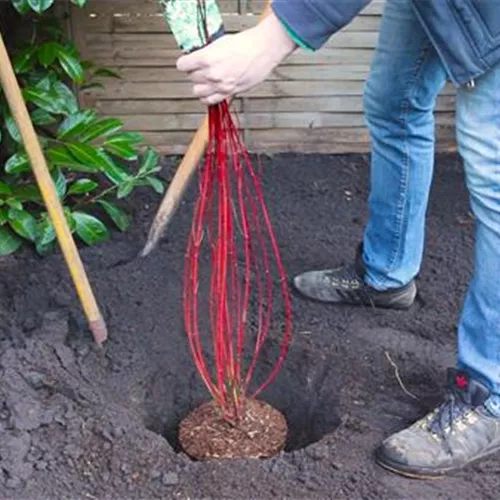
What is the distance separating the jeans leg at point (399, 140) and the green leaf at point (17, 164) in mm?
927

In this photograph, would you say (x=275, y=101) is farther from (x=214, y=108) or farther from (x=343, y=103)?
(x=214, y=108)

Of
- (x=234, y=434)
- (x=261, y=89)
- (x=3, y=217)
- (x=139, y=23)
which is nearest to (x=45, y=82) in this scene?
(x=3, y=217)

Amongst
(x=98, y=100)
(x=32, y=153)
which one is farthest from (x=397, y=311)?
(x=98, y=100)

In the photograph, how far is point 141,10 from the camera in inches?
132

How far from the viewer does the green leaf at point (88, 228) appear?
2869mm

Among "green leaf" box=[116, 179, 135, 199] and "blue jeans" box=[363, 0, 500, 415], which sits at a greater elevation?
"blue jeans" box=[363, 0, 500, 415]

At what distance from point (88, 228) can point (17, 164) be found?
0.27m

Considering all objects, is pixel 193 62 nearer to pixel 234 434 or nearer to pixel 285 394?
pixel 234 434

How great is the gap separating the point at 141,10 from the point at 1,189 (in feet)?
3.00

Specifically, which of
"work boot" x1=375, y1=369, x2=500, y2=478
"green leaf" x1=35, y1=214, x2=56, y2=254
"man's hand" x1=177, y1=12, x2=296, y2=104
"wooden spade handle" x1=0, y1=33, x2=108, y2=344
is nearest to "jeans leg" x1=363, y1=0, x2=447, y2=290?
"work boot" x1=375, y1=369, x2=500, y2=478

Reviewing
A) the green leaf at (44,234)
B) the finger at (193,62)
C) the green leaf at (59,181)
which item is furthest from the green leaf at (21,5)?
the finger at (193,62)

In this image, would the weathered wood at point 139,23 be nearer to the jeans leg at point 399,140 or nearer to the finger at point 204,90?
the jeans leg at point 399,140

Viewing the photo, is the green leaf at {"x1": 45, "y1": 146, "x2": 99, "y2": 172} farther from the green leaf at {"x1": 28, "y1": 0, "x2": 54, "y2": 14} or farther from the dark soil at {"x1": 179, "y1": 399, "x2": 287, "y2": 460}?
the dark soil at {"x1": 179, "y1": 399, "x2": 287, "y2": 460}

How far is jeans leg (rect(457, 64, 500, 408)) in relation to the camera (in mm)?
1927
